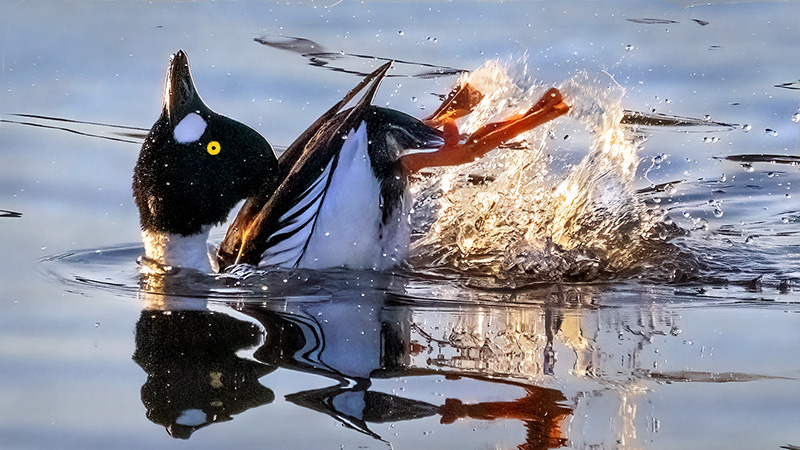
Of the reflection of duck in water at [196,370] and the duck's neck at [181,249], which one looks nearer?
the reflection of duck in water at [196,370]

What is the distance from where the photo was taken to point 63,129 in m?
2.79

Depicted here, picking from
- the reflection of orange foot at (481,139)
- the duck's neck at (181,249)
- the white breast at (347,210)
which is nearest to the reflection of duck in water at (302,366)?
the white breast at (347,210)

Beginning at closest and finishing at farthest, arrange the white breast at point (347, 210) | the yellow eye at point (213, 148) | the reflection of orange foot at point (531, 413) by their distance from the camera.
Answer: the reflection of orange foot at point (531, 413), the white breast at point (347, 210), the yellow eye at point (213, 148)

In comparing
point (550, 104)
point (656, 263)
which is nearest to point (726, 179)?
point (656, 263)

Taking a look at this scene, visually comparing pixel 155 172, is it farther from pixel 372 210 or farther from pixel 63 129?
pixel 63 129

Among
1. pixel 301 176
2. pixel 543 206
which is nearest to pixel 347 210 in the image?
pixel 301 176

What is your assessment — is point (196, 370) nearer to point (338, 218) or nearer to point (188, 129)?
point (338, 218)

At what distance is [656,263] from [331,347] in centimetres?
113

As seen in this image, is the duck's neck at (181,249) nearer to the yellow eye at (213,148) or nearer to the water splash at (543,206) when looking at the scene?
the yellow eye at (213,148)

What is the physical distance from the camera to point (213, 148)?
7.29 feet

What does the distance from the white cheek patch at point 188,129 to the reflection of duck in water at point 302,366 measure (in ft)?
1.64

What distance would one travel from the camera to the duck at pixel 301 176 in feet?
6.89

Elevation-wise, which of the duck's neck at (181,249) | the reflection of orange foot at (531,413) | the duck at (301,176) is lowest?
the reflection of orange foot at (531,413)

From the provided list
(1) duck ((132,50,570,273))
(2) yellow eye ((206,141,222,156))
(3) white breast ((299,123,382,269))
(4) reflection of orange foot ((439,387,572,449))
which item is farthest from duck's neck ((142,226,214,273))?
(4) reflection of orange foot ((439,387,572,449))
